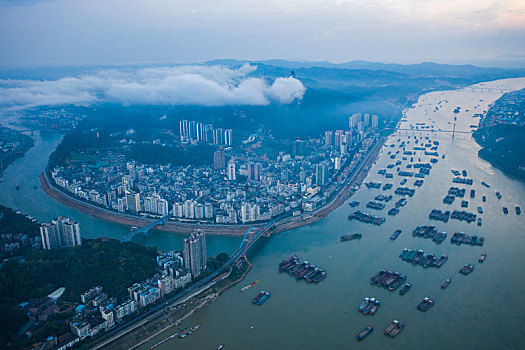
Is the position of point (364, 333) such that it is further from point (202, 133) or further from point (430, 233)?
point (202, 133)

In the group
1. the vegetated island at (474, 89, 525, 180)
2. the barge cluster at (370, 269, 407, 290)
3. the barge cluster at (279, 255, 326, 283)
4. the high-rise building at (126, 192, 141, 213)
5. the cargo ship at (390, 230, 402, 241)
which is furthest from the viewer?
the vegetated island at (474, 89, 525, 180)

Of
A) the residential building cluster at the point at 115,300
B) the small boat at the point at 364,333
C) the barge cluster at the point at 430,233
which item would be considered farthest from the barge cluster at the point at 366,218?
the residential building cluster at the point at 115,300

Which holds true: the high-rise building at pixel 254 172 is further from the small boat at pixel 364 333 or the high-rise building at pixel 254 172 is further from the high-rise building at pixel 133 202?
the small boat at pixel 364 333

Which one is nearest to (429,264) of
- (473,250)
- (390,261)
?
(390,261)

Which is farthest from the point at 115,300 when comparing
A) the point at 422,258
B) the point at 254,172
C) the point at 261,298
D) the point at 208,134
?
the point at 208,134

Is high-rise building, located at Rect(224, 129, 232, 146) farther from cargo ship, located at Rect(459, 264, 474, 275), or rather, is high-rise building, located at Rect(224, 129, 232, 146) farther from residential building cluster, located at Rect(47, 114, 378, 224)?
cargo ship, located at Rect(459, 264, 474, 275)

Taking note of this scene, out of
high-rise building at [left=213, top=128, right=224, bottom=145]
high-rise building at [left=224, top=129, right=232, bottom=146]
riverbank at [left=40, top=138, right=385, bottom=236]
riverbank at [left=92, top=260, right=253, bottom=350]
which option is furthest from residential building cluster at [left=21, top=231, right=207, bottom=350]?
high-rise building at [left=213, top=128, right=224, bottom=145]
